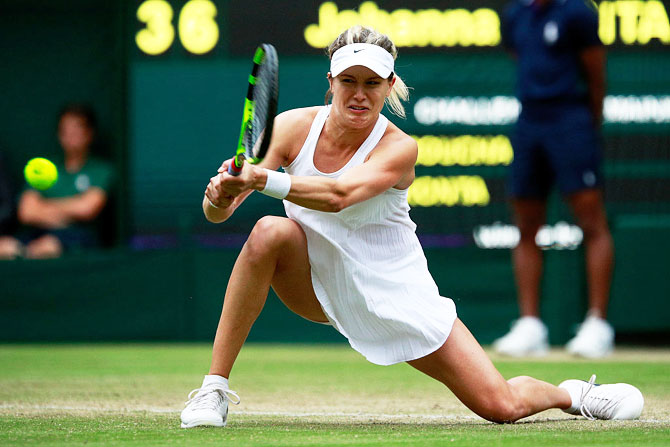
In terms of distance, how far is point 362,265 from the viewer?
12.6ft

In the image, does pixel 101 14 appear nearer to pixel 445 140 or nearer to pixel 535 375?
pixel 445 140

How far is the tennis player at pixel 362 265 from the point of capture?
3682 mm

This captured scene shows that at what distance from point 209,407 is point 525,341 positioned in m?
3.28

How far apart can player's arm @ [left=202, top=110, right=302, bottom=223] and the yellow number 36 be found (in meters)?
3.70

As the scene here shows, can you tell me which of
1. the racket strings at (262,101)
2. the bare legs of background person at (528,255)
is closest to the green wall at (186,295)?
the bare legs of background person at (528,255)

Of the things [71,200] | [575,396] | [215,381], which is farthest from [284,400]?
[71,200]

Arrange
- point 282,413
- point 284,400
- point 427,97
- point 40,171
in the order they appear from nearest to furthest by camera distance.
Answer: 1. point 282,413
2. point 40,171
3. point 284,400
4. point 427,97

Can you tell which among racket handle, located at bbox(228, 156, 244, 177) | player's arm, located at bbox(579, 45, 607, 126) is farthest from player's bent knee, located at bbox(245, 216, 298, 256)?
player's arm, located at bbox(579, 45, 607, 126)

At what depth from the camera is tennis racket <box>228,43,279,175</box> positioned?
133 inches

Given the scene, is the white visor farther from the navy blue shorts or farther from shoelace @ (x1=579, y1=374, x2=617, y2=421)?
the navy blue shorts

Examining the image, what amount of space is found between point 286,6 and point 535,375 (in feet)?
10.4

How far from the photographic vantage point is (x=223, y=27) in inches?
295

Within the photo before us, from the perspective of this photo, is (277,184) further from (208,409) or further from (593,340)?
(593,340)

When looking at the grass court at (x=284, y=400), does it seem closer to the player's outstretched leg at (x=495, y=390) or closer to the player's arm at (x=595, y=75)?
the player's outstretched leg at (x=495, y=390)
